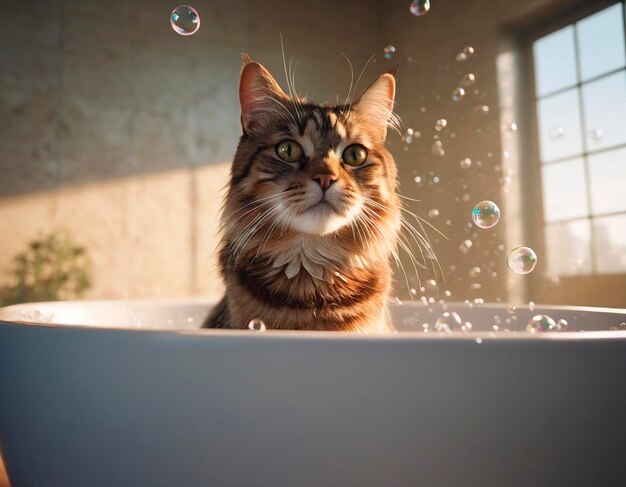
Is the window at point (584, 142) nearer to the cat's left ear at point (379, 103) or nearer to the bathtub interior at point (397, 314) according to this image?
the bathtub interior at point (397, 314)

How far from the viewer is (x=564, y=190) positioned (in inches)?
143

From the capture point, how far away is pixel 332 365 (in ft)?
1.39

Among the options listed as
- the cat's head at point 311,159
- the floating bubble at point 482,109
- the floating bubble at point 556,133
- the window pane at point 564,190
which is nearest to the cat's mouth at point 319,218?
the cat's head at point 311,159

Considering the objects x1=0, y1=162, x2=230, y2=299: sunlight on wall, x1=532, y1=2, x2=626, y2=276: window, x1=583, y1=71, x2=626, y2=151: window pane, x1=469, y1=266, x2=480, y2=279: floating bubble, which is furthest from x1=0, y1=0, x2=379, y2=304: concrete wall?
x1=583, y1=71, x2=626, y2=151: window pane

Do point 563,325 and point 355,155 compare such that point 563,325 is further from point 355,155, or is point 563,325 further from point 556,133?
point 556,133

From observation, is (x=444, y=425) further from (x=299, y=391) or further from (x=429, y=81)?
(x=429, y=81)

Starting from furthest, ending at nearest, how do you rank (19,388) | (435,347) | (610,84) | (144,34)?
(144,34) < (610,84) < (19,388) < (435,347)

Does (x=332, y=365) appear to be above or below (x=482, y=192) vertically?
below

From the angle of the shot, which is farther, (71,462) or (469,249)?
(469,249)

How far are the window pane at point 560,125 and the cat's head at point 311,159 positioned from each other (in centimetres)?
268

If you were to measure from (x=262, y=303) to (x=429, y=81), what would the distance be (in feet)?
10.4

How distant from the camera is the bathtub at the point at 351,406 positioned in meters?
0.42

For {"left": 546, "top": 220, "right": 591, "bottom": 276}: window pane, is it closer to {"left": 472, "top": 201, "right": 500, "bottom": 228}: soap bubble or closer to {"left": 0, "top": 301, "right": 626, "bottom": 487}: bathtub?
{"left": 472, "top": 201, "right": 500, "bottom": 228}: soap bubble

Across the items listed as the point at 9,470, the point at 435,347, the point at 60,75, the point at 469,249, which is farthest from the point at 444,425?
the point at 60,75
